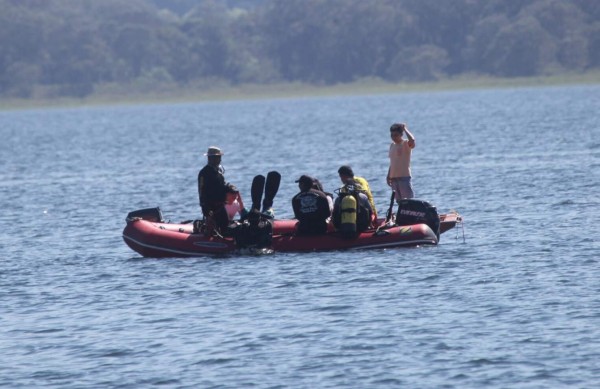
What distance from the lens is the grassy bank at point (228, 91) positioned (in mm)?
148125

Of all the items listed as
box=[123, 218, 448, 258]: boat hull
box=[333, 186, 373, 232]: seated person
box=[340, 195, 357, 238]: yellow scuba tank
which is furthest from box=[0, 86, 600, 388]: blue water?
box=[333, 186, 373, 232]: seated person

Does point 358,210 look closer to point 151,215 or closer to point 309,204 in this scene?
point 309,204

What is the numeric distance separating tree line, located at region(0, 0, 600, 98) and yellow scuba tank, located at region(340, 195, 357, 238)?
121m

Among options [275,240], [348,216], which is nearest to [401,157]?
[348,216]

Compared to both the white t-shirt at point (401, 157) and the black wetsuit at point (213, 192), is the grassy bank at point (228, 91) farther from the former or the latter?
the black wetsuit at point (213, 192)

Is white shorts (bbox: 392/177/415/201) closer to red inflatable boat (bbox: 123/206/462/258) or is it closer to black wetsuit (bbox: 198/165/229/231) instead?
red inflatable boat (bbox: 123/206/462/258)

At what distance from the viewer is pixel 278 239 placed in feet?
75.2

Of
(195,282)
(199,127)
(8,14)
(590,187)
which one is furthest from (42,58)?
(195,282)

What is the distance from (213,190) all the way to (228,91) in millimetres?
136065

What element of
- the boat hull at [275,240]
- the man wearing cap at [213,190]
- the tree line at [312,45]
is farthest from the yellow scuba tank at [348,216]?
the tree line at [312,45]

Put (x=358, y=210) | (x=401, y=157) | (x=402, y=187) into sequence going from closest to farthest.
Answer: (x=358, y=210)
(x=401, y=157)
(x=402, y=187)

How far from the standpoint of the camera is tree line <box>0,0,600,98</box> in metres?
145

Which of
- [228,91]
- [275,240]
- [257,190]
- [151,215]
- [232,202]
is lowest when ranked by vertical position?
[228,91]

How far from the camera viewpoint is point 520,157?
4606cm
